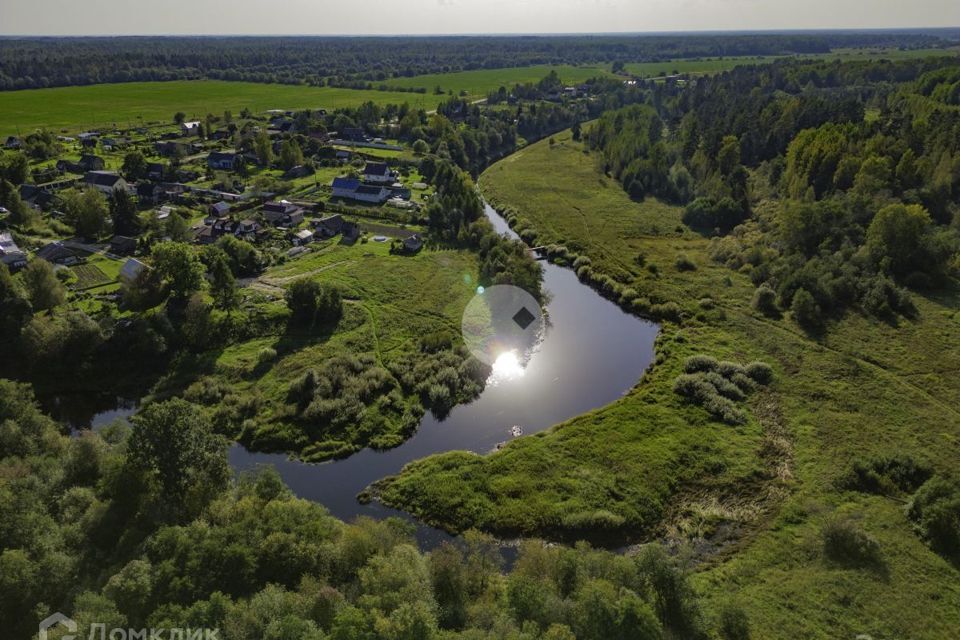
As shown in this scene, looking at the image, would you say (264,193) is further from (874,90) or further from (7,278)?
(874,90)

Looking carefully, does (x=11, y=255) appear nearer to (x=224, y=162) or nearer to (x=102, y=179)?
(x=102, y=179)

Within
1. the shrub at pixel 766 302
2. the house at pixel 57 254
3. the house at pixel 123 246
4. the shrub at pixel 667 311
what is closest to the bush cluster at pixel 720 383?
the shrub at pixel 667 311

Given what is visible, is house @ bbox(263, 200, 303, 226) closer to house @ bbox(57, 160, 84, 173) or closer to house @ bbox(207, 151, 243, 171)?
house @ bbox(207, 151, 243, 171)

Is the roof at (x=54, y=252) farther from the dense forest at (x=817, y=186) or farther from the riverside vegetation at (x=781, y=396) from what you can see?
the dense forest at (x=817, y=186)

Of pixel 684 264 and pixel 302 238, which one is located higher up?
pixel 302 238

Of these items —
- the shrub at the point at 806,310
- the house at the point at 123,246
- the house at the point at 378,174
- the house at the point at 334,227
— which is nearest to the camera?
the shrub at the point at 806,310

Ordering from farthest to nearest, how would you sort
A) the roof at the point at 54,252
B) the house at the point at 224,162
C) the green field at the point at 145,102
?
the green field at the point at 145,102 < the house at the point at 224,162 < the roof at the point at 54,252
